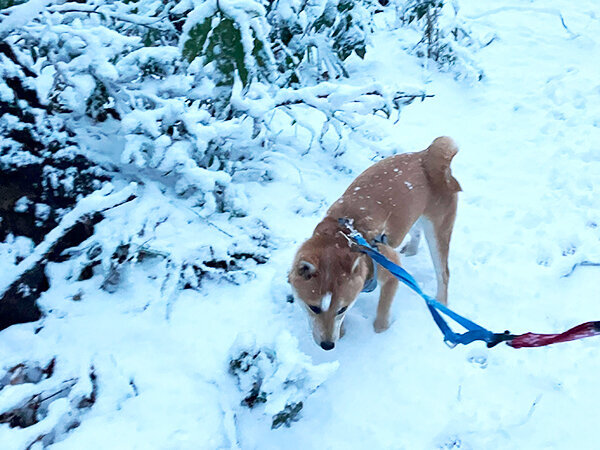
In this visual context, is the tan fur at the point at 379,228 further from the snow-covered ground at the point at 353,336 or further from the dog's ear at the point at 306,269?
the snow-covered ground at the point at 353,336

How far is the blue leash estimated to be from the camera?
2023 mm

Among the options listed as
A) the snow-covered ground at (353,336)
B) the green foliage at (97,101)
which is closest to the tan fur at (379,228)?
the snow-covered ground at (353,336)

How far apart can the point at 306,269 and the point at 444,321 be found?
0.82 m

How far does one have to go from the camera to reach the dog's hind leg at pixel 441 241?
132 inches

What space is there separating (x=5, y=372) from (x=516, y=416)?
9.06 feet

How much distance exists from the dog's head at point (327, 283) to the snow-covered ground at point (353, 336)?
0.77 ft

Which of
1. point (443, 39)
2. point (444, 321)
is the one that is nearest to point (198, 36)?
point (444, 321)

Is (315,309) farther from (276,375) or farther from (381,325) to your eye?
(381,325)

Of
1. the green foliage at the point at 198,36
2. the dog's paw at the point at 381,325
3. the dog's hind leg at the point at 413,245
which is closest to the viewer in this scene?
the green foliage at the point at 198,36

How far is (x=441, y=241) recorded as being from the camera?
3363 mm

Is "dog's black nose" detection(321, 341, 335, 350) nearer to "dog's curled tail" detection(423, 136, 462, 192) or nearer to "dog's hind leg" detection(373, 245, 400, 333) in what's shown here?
"dog's hind leg" detection(373, 245, 400, 333)

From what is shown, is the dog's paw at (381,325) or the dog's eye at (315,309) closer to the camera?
the dog's eye at (315,309)

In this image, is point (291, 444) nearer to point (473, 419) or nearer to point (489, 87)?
point (473, 419)

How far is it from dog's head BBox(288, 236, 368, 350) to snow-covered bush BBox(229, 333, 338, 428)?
0.24m
